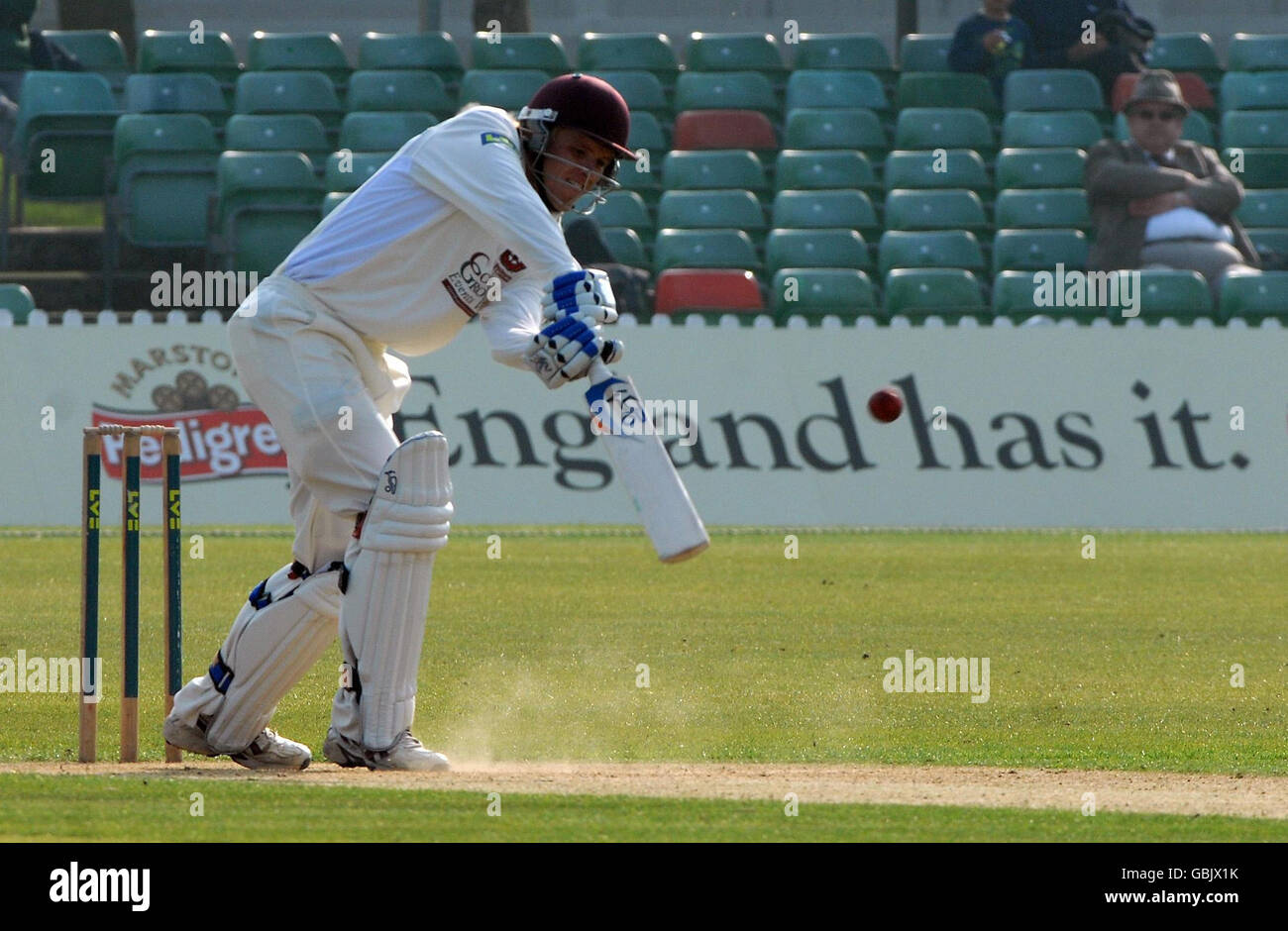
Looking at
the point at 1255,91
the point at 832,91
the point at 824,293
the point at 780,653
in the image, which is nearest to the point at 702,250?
the point at 824,293

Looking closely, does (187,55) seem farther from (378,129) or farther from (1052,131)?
(1052,131)

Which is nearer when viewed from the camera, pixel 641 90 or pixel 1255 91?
pixel 641 90

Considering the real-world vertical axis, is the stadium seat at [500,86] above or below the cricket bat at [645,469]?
above

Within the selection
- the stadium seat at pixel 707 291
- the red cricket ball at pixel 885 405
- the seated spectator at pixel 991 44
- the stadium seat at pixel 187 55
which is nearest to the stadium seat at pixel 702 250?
the stadium seat at pixel 707 291

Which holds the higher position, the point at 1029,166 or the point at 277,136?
the point at 277,136

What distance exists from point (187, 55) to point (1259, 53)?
10.7m

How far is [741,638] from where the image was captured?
35.7ft

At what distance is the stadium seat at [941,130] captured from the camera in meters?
20.8

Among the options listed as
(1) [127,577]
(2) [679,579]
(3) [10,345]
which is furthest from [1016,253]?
(1) [127,577]

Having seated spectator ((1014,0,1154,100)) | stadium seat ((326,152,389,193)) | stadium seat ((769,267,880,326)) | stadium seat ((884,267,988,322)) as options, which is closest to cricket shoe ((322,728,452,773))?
stadium seat ((769,267,880,326))

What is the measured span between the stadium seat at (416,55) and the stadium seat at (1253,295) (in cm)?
775

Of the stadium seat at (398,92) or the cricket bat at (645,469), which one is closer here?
the cricket bat at (645,469)

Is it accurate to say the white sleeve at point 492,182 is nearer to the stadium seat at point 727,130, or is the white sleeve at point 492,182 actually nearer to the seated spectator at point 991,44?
the stadium seat at point 727,130

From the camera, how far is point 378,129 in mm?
20016
